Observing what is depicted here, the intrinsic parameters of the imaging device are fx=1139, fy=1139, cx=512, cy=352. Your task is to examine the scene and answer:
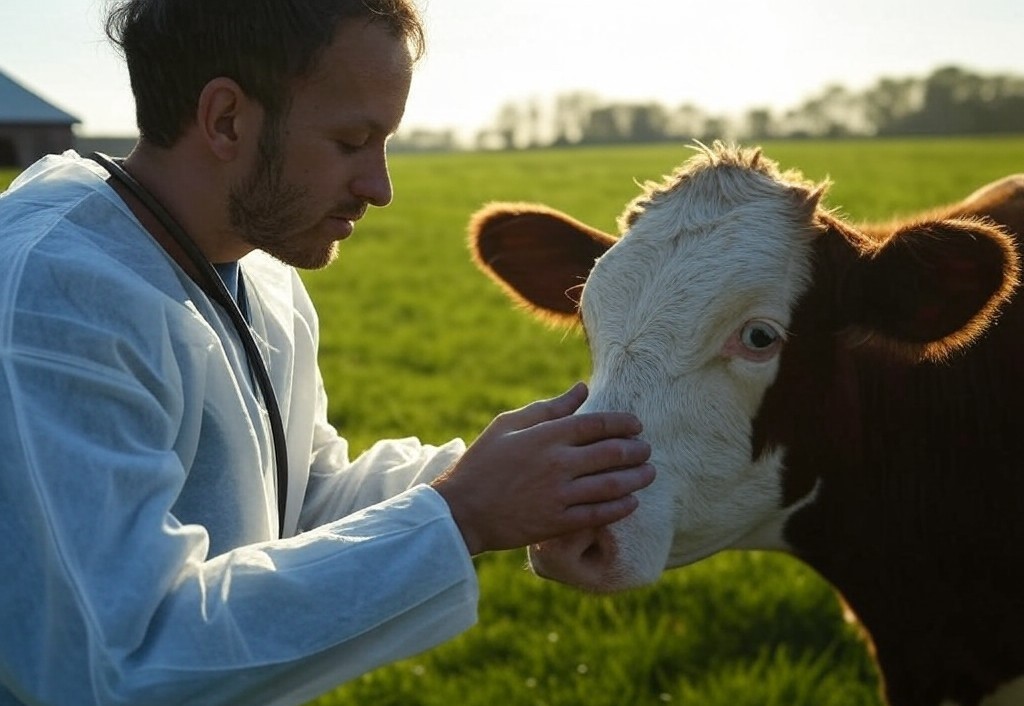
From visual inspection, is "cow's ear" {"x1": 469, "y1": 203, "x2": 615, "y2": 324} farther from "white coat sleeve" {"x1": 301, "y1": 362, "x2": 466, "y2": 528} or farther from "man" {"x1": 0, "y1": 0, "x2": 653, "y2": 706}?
"man" {"x1": 0, "y1": 0, "x2": 653, "y2": 706}

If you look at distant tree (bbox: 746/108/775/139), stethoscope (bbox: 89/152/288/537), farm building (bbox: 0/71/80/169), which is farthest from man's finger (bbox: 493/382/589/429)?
distant tree (bbox: 746/108/775/139)

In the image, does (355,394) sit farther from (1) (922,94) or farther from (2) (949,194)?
(1) (922,94)

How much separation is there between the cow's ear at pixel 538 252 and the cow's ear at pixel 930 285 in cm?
83

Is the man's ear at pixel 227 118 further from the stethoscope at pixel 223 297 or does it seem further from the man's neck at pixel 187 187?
the stethoscope at pixel 223 297

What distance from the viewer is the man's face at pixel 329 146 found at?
2193mm

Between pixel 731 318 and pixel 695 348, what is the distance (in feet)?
0.39

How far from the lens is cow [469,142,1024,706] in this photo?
252cm

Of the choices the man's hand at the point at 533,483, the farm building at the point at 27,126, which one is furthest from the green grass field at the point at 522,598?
the farm building at the point at 27,126

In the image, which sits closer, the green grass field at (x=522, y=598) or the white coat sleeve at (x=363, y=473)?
the white coat sleeve at (x=363, y=473)

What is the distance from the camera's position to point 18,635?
1.77m

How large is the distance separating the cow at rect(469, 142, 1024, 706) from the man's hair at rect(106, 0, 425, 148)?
862mm

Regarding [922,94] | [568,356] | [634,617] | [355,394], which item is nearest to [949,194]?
[568,356]

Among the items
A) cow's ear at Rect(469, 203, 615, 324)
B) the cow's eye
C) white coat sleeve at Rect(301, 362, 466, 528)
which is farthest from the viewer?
cow's ear at Rect(469, 203, 615, 324)

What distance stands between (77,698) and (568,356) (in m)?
8.37
